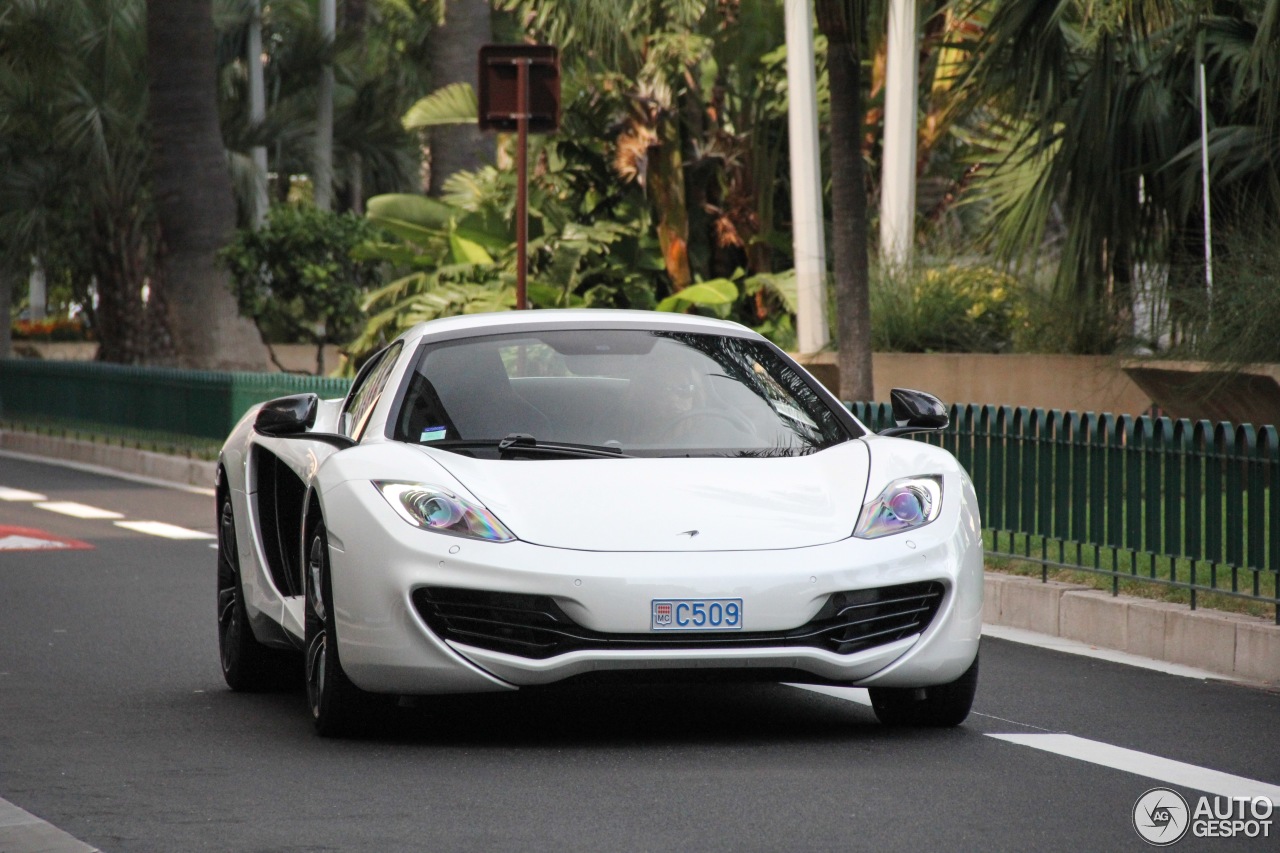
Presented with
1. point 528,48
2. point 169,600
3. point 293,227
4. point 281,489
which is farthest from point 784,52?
point 281,489

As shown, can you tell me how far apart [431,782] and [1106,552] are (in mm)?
A: 5069

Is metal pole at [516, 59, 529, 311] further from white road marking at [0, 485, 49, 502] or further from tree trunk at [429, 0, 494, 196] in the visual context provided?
tree trunk at [429, 0, 494, 196]

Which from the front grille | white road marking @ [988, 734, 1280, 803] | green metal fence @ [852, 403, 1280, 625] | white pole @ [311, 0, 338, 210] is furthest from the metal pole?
white pole @ [311, 0, 338, 210]

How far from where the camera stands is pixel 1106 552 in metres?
10.3

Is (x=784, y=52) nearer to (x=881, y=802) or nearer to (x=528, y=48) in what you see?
(x=528, y=48)

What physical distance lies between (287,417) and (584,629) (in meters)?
1.51

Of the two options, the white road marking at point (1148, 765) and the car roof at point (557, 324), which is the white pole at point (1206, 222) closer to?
the car roof at point (557, 324)

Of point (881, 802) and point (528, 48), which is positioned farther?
point (528, 48)

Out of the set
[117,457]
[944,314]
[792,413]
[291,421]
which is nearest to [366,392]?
[291,421]

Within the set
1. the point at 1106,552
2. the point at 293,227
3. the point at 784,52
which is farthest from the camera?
the point at 293,227

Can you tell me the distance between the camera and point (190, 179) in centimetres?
2561

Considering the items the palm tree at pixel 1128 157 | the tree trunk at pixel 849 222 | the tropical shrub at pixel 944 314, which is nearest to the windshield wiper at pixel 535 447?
the tree trunk at pixel 849 222

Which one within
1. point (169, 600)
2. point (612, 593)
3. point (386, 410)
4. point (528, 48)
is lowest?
point (169, 600)

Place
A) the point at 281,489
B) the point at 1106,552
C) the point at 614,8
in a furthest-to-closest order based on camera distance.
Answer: the point at 614,8 < the point at 1106,552 < the point at 281,489
